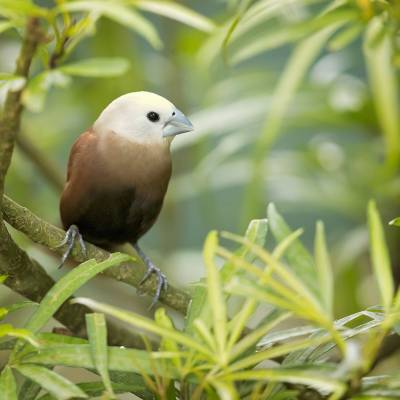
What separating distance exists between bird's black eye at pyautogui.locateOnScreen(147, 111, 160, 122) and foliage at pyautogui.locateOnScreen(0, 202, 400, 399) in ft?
1.03

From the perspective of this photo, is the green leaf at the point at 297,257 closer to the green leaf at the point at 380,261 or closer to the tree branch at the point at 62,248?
the green leaf at the point at 380,261

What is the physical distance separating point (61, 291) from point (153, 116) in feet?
1.18

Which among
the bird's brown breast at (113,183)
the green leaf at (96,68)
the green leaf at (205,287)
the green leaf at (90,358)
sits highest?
the green leaf at (96,68)

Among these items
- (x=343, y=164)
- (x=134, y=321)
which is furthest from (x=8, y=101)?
(x=343, y=164)

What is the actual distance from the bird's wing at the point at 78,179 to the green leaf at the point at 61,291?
1.11ft

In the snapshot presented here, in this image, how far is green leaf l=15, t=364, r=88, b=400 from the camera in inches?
23.8

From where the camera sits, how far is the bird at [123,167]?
982 millimetres

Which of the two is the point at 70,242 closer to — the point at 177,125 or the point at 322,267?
the point at 177,125

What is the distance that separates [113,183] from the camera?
1043 mm

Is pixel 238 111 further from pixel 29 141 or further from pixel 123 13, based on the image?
pixel 123 13

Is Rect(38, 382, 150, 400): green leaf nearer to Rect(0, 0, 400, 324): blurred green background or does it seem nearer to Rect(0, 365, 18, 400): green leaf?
Rect(0, 365, 18, 400): green leaf

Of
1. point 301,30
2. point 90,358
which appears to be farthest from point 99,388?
point 301,30

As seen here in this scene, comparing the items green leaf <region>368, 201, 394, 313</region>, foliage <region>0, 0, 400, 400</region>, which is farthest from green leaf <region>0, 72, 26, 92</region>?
green leaf <region>368, 201, 394, 313</region>

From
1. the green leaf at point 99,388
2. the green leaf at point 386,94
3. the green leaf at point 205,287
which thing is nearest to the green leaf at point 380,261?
the green leaf at point 205,287
